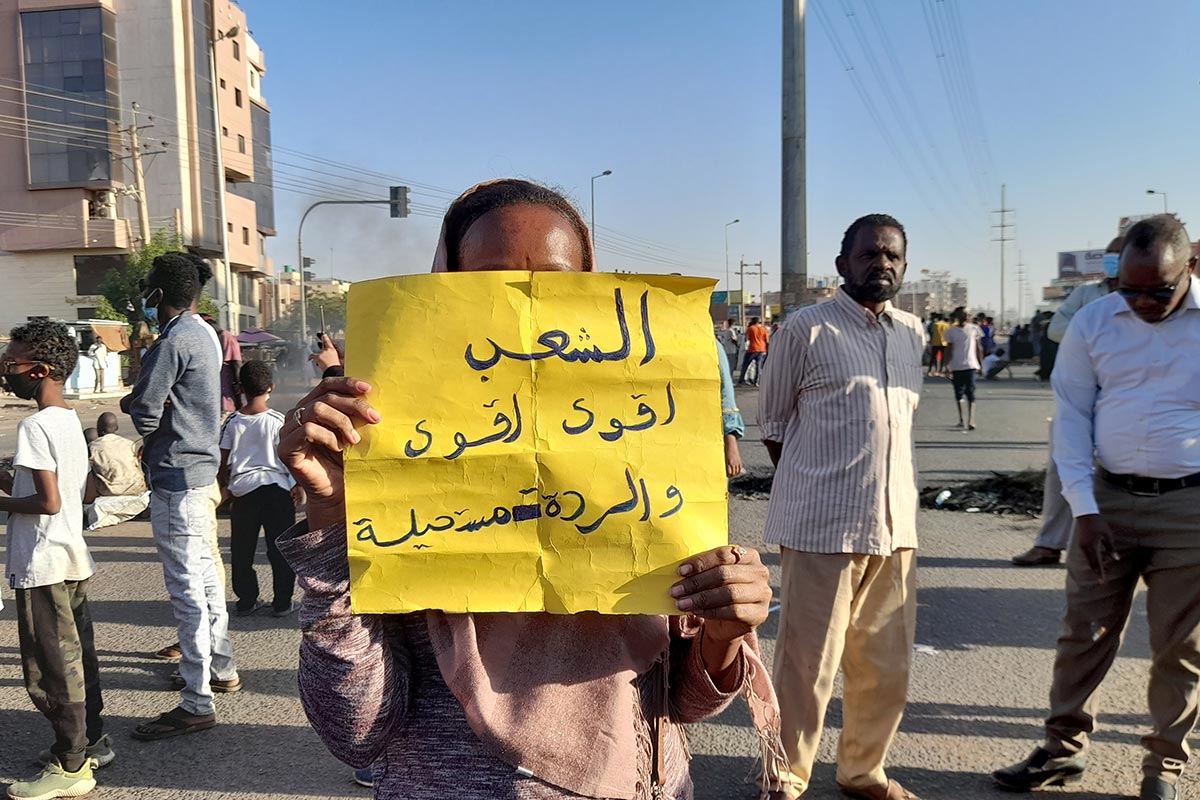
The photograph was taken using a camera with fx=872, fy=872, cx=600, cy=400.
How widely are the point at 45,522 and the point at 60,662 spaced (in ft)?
1.80

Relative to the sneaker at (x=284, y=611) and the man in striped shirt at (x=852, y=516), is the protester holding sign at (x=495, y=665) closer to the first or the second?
the man in striped shirt at (x=852, y=516)

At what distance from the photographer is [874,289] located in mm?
3129

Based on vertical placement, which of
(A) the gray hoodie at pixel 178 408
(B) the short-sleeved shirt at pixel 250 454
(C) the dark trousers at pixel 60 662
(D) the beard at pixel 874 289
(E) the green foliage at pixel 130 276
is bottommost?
(C) the dark trousers at pixel 60 662

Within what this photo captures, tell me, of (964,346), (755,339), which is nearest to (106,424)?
(964,346)

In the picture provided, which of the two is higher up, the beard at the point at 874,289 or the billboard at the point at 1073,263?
the billboard at the point at 1073,263

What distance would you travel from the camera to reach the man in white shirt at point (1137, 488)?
9.96 feet

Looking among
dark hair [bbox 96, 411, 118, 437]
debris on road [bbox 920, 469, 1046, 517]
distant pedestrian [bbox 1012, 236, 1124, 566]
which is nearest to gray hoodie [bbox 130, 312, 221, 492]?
dark hair [bbox 96, 411, 118, 437]

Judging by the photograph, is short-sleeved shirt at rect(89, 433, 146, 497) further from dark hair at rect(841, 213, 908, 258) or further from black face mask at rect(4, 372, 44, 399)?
Answer: dark hair at rect(841, 213, 908, 258)

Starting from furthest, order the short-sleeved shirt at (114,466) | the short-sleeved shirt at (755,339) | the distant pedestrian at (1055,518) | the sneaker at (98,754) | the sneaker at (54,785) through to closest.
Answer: the short-sleeved shirt at (755,339) → the short-sleeved shirt at (114,466) → the distant pedestrian at (1055,518) → the sneaker at (98,754) → the sneaker at (54,785)

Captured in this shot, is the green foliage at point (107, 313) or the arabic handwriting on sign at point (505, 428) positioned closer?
the arabic handwriting on sign at point (505, 428)

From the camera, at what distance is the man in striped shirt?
308 centimetres

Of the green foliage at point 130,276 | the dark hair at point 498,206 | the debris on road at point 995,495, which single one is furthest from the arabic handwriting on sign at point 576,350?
the green foliage at point 130,276

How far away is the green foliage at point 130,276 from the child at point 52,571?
3736 cm

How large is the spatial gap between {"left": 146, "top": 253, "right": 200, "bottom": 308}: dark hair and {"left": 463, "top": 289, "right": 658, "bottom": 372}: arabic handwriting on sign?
3411 millimetres
